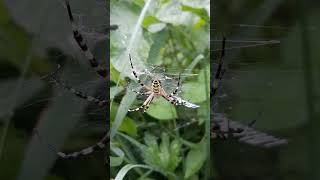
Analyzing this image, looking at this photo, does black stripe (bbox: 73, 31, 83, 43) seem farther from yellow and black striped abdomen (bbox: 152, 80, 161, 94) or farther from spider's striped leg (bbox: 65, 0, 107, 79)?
yellow and black striped abdomen (bbox: 152, 80, 161, 94)

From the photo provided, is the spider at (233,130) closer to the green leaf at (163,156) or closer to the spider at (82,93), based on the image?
the green leaf at (163,156)

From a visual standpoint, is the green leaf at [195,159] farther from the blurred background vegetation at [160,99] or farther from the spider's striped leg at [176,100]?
the spider's striped leg at [176,100]

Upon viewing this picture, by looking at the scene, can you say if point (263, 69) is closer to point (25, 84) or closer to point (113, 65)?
point (113, 65)

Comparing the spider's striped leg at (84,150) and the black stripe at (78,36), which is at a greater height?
the black stripe at (78,36)

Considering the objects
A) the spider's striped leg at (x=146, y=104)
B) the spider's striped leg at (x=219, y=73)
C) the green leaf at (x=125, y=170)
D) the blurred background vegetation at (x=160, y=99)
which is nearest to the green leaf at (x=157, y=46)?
the blurred background vegetation at (x=160, y=99)

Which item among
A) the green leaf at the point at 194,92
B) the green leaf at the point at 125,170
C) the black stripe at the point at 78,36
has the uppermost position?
the black stripe at the point at 78,36

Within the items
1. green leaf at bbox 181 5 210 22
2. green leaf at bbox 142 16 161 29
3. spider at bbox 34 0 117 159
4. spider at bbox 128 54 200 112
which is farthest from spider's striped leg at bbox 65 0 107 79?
green leaf at bbox 181 5 210 22

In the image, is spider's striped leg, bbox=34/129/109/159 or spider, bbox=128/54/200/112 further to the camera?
spider, bbox=128/54/200/112

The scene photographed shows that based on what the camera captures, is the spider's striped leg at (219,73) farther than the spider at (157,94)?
No
